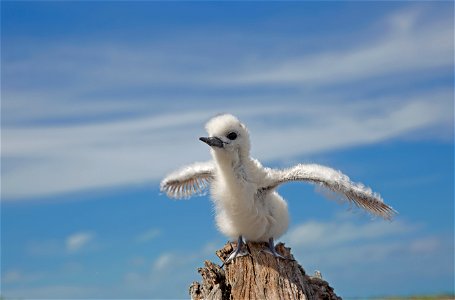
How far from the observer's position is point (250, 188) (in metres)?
7.25

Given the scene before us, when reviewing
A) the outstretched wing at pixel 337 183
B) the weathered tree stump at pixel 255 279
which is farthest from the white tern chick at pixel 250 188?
the weathered tree stump at pixel 255 279

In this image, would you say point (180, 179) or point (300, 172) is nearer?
point (300, 172)

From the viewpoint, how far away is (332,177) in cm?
718

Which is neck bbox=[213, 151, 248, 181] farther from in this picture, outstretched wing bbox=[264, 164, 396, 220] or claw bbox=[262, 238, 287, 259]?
claw bbox=[262, 238, 287, 259]

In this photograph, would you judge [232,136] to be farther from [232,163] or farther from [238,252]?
[238,252]

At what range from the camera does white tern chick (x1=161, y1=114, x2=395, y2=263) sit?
7141mm

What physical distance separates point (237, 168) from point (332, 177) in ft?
3.39

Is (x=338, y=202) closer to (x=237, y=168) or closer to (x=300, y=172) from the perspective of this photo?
(x=300, y=172)

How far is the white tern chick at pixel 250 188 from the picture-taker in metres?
A: 7.14

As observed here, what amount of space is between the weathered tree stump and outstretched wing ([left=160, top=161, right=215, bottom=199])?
1124 mm

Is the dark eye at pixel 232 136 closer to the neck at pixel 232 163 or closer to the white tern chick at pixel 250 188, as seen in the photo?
the white tern chick at pixel 250 188

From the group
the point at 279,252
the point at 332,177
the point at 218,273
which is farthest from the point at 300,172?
the point at 218,273

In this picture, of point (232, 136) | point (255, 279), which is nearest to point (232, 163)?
point (232, 136)

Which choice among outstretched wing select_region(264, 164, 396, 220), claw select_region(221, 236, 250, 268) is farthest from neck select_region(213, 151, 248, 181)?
claw select_region(221, 236, 250, 268)
